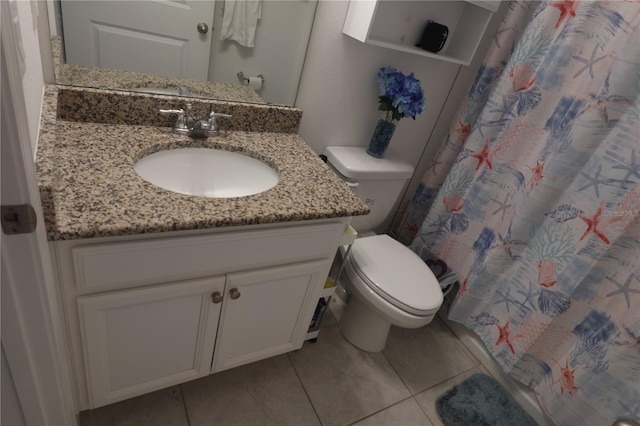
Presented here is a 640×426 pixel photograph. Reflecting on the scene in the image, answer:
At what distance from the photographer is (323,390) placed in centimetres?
143

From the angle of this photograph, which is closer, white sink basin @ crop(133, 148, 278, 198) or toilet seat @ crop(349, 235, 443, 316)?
white sink basin @ crop(133, 148, 278, 198)

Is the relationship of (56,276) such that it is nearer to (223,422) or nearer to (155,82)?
(155,82)

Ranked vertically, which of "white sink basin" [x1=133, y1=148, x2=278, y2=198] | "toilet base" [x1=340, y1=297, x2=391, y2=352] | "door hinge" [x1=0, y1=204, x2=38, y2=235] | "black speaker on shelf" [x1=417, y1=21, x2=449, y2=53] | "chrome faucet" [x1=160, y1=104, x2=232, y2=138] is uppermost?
"black speaker on shelf" [x1=417, y1=21, x2=449, y2=53]

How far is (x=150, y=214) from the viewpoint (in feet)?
2.51

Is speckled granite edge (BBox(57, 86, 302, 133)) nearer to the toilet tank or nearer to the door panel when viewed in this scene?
the door panel

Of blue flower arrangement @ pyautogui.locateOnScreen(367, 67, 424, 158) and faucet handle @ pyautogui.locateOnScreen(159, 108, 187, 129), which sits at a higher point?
blue flower arrangement @ pyautogui.locateOnScreen(367, 67, 424, 158)

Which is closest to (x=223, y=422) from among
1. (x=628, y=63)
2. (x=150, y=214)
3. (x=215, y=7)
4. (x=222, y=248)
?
(x=222, y=248)

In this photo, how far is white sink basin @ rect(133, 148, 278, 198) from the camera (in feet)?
3.59

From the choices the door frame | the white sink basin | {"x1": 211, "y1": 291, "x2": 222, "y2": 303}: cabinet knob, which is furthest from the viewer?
the white sink basin

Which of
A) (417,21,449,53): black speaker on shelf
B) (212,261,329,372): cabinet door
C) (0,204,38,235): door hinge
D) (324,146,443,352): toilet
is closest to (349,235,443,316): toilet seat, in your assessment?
(324,146,443,352): toilet

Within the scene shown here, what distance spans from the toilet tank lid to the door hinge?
1.06m

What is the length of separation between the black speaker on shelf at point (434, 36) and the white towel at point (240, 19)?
0.66 metres

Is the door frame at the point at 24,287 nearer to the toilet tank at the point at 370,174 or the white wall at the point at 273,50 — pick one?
the white wall at the point at 273,50

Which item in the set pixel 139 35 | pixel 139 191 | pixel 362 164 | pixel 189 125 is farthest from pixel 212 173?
pixel 362 164
